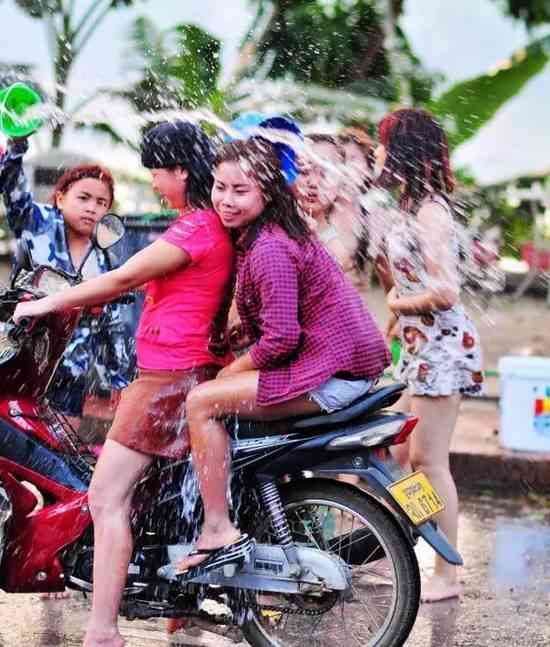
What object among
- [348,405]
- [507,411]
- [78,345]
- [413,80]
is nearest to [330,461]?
[348,405]

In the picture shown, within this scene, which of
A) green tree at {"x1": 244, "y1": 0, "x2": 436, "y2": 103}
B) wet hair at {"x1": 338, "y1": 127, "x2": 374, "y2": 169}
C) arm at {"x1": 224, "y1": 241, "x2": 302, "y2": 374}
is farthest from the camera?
green tree at {"x1": 244, "y1": 0, "x2": 436, "y2": 103}

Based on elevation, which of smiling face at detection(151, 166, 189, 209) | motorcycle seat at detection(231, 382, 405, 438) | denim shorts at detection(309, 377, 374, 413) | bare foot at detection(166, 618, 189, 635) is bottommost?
bare foot at detection(166, 618, 189, 635)

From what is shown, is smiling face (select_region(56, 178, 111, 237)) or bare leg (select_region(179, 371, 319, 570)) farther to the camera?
smiling face (select_region(56, 178, 111, 237))

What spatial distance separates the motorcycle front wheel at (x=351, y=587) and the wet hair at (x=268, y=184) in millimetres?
767

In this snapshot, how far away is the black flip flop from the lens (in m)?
3.38

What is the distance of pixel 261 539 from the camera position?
352 cm

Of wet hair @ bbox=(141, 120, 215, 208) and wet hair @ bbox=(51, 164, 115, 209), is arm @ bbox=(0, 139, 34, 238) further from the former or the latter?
wet hair @ bbox=(141, 120, 215, 208)

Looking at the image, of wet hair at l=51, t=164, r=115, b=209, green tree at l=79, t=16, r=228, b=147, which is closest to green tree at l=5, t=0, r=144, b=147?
green tree at l=79, t=16, r=228, b=147

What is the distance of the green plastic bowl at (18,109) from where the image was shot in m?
3.61

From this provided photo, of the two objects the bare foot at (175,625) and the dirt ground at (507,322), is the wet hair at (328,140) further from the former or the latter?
the dirt ground at (507,322)

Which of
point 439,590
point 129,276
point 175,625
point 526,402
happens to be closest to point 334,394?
point 129,276

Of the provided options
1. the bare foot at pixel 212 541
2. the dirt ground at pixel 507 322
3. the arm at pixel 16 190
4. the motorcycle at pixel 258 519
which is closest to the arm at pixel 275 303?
the motorcycle at pixel 258 519

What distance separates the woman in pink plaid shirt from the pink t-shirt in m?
0.06

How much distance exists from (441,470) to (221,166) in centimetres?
163
